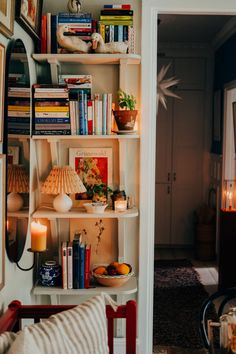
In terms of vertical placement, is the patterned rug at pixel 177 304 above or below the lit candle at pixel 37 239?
below

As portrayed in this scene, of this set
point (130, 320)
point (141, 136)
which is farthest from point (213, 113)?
point (130, 320)

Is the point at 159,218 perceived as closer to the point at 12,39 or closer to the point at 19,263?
the point at 19,263

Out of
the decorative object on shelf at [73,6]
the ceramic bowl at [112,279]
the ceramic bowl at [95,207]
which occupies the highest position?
the decorative object on shelf at [73,6]

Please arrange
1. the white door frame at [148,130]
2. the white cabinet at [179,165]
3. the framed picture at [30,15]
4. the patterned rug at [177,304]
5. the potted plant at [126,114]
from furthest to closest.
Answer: the white cabinet at [179,165]
the patterned rug at [177,304]
the white door frame at [148,130]
the potted plant at [126,114]
the framed picture at [30,15]

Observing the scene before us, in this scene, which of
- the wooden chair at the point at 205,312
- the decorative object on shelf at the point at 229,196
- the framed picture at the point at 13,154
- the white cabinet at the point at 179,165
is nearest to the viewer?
the wooden chair at the point at 205,312

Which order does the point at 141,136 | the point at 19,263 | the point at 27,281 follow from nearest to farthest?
the point at 19,263 → the point at 27,281 → the point at 141,136

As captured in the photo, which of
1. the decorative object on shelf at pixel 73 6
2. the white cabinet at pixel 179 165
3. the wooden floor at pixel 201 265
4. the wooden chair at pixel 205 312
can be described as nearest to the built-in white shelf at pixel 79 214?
the wooden chair at pixel 205 312

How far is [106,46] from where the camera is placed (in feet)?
9.91

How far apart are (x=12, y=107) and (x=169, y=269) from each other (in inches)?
147

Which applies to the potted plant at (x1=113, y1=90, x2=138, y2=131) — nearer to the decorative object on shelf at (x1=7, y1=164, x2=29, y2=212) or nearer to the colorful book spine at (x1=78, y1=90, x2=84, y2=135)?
the colorful book spine at (x1=78, y1=90, x2=84, y2=135)

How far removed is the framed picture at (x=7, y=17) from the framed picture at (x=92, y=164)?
3.51ft

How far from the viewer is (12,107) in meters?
2.44

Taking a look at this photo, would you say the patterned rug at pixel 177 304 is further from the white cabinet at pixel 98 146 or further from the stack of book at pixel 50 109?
the stack of book at pixel 50 109

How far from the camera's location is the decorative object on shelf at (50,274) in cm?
312
